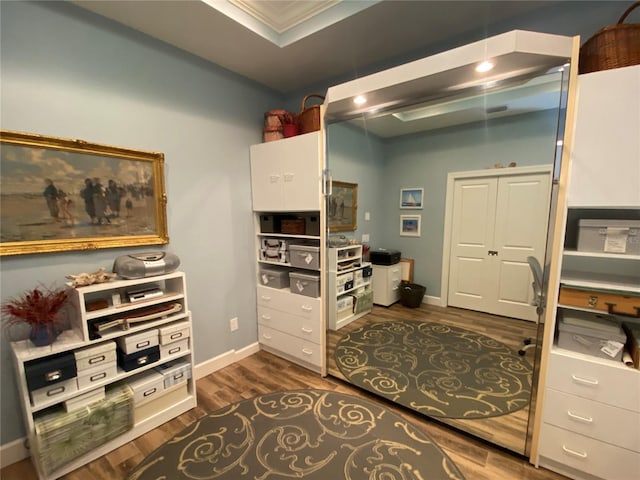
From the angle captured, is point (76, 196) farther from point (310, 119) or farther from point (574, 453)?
point (574, 453)

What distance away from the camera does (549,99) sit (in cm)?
159

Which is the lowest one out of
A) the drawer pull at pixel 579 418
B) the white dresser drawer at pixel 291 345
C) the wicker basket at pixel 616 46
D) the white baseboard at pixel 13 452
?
the white baseboard at pixel 13 452

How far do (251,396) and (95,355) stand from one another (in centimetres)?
112

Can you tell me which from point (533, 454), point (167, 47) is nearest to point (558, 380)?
point (533, 454)

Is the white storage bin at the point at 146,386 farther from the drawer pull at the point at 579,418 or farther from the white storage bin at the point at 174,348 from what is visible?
the drawer pull at the point at 579,418

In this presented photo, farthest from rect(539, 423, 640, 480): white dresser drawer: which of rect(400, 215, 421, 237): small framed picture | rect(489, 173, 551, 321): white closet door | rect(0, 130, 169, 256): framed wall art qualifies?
rect(0, 130, 169, 256): framed wall art

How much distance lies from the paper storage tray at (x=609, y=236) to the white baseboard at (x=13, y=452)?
3409mm

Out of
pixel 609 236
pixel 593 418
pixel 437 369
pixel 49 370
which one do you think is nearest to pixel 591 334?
pixel 593 418

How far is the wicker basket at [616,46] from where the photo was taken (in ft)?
3.90

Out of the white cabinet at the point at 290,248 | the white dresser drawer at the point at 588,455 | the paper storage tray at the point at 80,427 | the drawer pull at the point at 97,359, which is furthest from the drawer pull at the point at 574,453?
the drawer pull at the point at 97,359

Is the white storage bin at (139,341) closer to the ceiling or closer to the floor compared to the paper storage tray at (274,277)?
closer to the floor

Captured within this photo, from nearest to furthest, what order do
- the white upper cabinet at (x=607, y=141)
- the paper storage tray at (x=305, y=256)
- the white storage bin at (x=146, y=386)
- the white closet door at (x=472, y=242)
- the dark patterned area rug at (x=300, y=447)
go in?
1. the white upper cabinet at (x=607, y=141)
2. the dark patterned area rug at (x=300, y=447)
3. the white storage bin at (x=146, y=386)
4. the paper storage tray at (x=305, y=256)
5. the white closet door at (x=472, y=242)

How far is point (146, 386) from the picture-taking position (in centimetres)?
171

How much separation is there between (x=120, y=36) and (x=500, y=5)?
2.52 m
